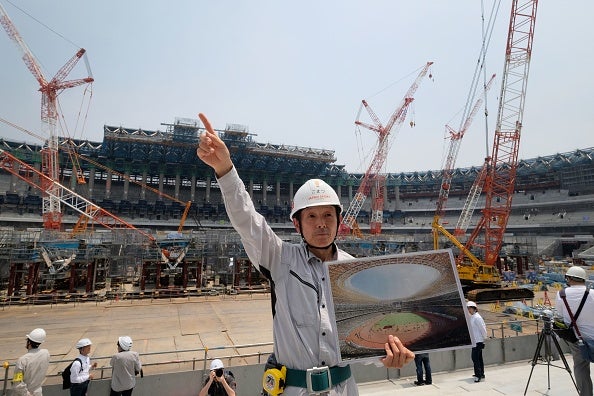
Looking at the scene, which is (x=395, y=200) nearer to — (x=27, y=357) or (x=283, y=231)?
(x=283, y=231)

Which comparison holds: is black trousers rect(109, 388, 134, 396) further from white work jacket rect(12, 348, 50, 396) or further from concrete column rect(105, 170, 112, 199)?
concrete column rect(105, 170, 112, 199)

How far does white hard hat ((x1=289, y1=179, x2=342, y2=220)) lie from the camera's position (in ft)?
7.07

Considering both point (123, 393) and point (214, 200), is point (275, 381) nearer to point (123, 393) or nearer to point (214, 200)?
point (123, 393)

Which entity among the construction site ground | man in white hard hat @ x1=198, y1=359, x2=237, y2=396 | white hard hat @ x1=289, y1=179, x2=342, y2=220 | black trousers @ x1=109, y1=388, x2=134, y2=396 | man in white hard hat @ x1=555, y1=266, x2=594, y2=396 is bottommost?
the construction site ground

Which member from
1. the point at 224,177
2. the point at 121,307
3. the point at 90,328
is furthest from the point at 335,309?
the point at 121,307

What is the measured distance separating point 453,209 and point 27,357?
260ft

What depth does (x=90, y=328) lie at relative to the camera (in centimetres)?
1503

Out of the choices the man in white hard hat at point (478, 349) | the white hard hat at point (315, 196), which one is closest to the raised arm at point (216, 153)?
the white hard hat at point (315, 196)

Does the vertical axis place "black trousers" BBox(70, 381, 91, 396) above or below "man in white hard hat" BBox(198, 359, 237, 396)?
below

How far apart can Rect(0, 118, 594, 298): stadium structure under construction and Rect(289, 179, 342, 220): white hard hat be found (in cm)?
2528

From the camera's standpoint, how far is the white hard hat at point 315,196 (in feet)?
7.07

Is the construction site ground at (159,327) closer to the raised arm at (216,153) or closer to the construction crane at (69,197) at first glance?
the raised arm at (216,153)

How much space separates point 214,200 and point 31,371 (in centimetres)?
6536

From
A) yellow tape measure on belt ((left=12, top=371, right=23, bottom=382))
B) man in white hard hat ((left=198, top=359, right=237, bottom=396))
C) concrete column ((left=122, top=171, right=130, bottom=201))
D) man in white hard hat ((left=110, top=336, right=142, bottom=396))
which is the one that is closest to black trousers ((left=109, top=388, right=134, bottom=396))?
man in white hard hat ((left=110, top=336, right=142, bottom=396))
